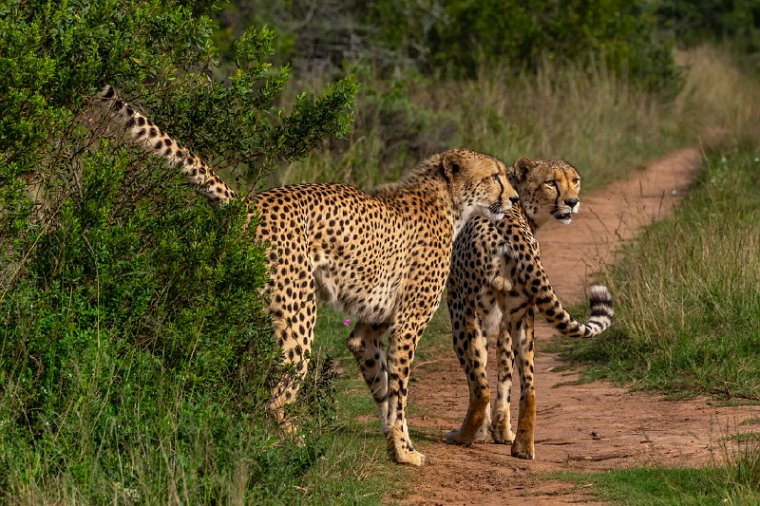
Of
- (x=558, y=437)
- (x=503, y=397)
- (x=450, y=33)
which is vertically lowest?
(x=558, y=437)

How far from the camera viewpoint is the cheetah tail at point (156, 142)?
414 centimetres

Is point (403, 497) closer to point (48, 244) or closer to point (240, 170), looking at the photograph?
point (48, 244)

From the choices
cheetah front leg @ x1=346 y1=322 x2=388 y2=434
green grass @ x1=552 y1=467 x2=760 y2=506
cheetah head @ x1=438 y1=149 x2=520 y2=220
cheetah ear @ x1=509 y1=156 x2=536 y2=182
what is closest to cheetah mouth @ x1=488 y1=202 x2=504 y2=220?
cheetah head @ x1=438 y1=149 x2=520 y2=220

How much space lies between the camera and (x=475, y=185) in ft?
17.3

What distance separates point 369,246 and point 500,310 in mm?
821

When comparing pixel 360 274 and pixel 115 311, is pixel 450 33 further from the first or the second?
pixel 115 311

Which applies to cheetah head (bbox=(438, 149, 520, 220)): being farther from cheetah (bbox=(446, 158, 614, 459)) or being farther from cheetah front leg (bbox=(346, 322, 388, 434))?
cheetah front leg (bbox=(346, 322, 388, 434))

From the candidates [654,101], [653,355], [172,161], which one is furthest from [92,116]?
[654,101]

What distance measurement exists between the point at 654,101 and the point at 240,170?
8.25 metres

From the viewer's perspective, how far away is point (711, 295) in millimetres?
6277

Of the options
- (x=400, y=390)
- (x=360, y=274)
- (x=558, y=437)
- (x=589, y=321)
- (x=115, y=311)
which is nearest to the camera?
(x=115, y=311)

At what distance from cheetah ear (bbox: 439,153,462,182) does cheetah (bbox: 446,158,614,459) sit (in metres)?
0.25

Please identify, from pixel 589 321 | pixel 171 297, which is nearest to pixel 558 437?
pixel 589 321

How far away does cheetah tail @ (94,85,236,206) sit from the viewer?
414 centimetres
